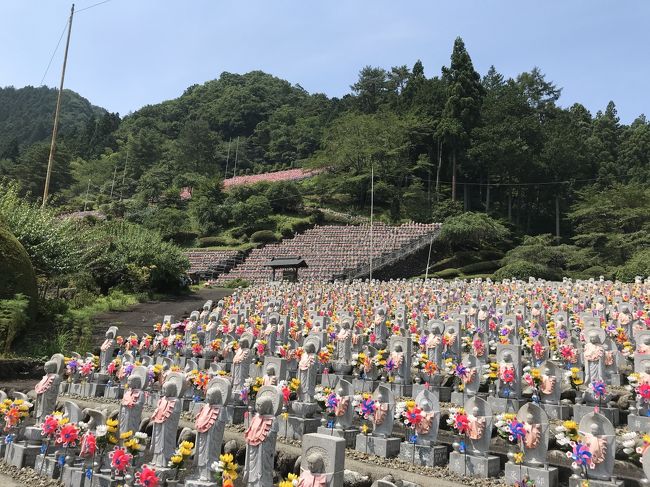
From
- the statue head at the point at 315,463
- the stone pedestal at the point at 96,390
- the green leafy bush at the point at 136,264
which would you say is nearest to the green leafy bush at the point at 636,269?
the green leafy bush at the point at 136,264

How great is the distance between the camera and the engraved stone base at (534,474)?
246 inches

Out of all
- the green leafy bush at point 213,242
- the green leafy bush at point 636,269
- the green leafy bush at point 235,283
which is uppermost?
the green leafy bush at point 213,242

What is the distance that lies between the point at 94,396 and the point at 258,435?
7200mm

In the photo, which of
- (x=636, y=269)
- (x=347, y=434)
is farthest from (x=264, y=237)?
(x=347, y=434)

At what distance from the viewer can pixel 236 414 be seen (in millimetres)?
9375

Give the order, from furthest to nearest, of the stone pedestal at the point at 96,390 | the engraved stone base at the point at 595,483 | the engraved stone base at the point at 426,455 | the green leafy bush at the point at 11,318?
the green leafy bush at the point at 11,318, the stone pedestal at the point at 96,390, the engraved stone base at the point at 426,455, the engraved stone base at the point at 595,483

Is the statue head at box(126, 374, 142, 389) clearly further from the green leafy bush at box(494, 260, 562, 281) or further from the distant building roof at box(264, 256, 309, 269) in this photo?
the green leafy bush at box(494, 260, 562, 281)

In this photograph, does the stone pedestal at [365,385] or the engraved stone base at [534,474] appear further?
the stone pedestal at [365,385]

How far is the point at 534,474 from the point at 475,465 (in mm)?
789

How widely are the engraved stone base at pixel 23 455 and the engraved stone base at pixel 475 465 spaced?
6060mm

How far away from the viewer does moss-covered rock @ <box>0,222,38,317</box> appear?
1443 centimetres

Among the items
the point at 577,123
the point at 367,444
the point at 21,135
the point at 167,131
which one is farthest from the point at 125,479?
the point at 21,135

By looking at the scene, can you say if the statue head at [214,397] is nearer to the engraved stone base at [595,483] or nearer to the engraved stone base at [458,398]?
the engraved stone base at [595,483]

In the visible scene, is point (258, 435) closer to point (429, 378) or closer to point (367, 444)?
point (367, 444)
